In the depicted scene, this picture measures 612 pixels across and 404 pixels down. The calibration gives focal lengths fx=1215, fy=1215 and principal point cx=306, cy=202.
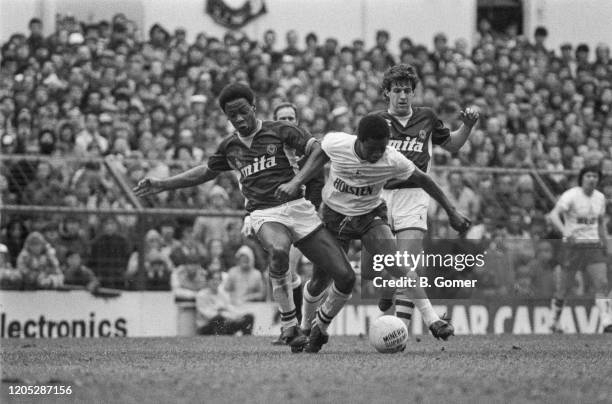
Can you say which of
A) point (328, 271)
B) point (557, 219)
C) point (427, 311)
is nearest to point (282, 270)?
point (328, 271)

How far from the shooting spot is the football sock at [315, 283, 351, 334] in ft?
33.7

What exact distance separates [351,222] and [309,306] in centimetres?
101

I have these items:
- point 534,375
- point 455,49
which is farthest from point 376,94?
point 534,375

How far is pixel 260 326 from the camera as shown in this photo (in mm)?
16562

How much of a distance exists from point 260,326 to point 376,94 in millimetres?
7085

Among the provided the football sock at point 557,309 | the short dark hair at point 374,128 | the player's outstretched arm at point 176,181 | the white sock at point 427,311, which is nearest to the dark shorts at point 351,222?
the white sock at point 427,311

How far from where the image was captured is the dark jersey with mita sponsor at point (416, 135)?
37.0ft

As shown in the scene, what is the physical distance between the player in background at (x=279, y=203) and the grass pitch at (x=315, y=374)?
526 millimetres

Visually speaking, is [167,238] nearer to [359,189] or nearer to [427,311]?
[427,311]

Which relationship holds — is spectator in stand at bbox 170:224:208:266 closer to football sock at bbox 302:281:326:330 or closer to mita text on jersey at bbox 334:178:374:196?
football sock at bbox 302:281:326:330

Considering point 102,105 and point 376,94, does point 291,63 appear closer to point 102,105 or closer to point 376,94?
point 376,94

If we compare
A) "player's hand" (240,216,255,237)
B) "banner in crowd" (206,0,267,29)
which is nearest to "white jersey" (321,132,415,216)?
"player's hand" (240,216,255,237)

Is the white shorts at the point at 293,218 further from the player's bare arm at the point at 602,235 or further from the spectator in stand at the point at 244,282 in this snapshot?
the player's bare arm at the point at 602,235

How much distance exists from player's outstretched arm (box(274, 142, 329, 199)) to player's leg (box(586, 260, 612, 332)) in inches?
302
